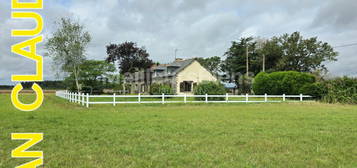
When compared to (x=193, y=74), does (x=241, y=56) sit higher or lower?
higher

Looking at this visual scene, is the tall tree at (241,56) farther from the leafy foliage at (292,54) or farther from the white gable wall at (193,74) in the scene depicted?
the white gable wall at (193,74)

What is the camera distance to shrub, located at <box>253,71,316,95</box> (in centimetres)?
2269

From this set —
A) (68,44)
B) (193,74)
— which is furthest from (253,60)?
(68,44)

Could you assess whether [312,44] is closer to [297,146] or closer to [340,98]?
[340,98]

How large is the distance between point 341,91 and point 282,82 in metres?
5.60

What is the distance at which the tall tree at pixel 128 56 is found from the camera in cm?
4017

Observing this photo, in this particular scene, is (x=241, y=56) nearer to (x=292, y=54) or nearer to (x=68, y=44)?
(x=292, y=54)

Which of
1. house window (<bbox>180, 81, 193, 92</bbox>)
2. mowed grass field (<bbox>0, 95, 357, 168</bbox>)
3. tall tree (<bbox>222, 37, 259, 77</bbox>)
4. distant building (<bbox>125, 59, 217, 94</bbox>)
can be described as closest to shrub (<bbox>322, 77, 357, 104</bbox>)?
distant building (<bbox>125, 59, 217, 94</bbox>)

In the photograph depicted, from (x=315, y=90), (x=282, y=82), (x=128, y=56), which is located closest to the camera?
(x=315, y=90)

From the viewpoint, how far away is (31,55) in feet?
6.75

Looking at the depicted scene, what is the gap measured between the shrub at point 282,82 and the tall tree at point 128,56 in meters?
21.4

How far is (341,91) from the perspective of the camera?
18594 millimetres

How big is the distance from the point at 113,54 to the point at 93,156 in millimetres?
38676

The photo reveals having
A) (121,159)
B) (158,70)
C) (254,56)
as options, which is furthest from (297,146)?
(254,56)
